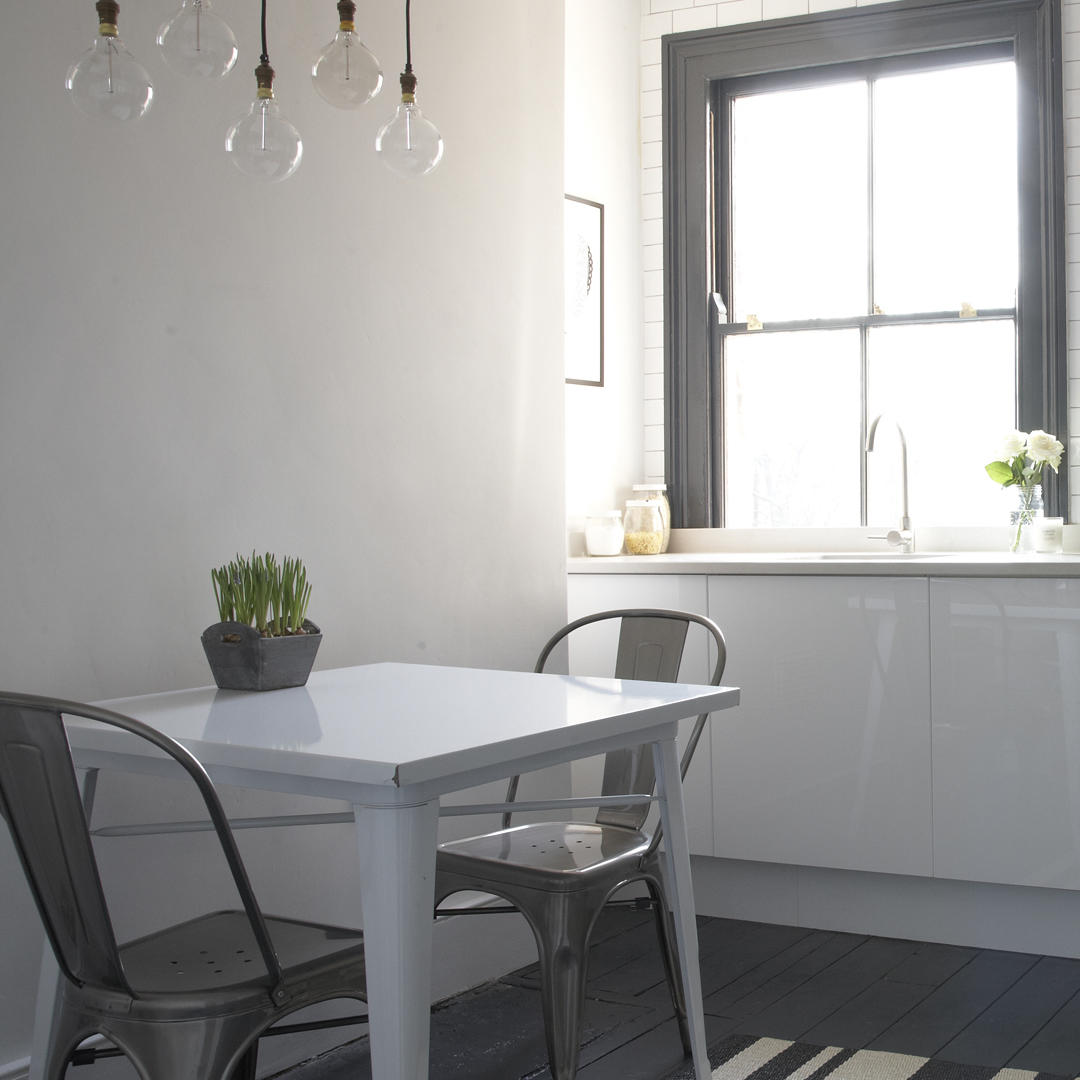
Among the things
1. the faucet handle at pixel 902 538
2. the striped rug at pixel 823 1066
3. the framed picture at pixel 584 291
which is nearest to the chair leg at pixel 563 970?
the striped rug at pixel 823 1066

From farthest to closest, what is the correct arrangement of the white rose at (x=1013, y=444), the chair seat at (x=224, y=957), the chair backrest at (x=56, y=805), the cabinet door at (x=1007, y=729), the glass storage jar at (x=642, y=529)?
the glass storage jar at (x=642, y=529), the white rose at (x=1013, y=444), the cabinet door at (x=1007, y=729), the chair seat at (x=224, y=957), the chair backrest at (x=56, y=805)

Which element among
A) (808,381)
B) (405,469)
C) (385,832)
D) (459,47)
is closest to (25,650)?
(385,832)

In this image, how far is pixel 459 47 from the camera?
10.5 feet

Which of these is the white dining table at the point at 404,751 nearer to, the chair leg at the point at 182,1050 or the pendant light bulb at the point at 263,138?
the chair leg at the point at 182,1050

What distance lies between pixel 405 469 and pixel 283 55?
35.4 inches

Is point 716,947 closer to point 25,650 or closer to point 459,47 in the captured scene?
point 25,650

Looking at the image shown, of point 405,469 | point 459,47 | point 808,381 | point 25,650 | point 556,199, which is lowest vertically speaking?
point 25,650

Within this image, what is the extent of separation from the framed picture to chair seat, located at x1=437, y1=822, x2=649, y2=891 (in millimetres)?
1879

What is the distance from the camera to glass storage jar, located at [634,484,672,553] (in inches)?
173

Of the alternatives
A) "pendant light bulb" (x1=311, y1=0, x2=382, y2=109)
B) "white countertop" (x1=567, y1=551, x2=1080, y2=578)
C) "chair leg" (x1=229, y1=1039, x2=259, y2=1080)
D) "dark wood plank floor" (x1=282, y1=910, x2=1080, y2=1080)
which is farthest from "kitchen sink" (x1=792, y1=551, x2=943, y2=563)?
"chair leg" (x1=229, y1=1039, x2=259, y2=1080)

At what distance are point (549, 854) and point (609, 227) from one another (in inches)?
98.1

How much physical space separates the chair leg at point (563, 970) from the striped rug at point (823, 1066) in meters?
0.47

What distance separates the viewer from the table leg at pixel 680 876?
2221mm

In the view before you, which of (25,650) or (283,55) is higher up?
(283,55)
